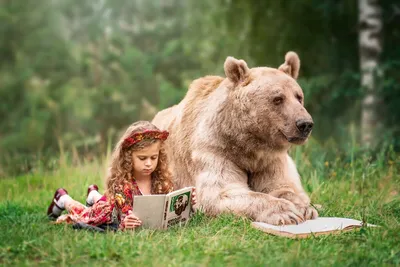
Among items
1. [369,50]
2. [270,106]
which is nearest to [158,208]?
[270,106]

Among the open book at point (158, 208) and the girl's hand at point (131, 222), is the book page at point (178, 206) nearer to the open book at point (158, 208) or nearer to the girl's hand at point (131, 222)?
the open book at point (158, 208)

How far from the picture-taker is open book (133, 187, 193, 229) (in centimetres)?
410

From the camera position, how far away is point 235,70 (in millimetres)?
4824

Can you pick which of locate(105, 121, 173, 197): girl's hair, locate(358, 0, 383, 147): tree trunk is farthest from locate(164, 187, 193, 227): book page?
locate(358, 0, 383, 147): tree trunk

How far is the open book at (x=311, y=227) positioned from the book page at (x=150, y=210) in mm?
662

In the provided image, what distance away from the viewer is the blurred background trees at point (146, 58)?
1005 cm

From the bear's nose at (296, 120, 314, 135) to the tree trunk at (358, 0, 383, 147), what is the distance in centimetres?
504

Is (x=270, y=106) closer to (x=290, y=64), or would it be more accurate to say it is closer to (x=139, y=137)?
(x=290, y=64)

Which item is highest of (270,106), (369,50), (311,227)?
(369,50)

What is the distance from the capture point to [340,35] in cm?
1038

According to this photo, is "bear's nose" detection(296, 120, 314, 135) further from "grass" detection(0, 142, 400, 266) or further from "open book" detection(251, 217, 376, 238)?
"grass" detection(0, 142, 400, 266)

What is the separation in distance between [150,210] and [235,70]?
1386mm

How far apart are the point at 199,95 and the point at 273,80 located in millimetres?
993

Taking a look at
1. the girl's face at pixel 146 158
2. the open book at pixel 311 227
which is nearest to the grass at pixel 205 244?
the open book at pixel 311 227
